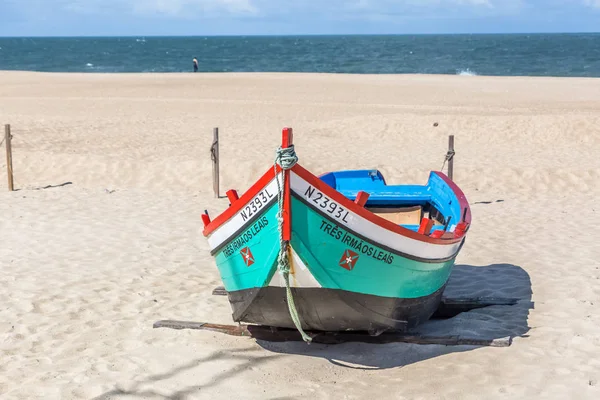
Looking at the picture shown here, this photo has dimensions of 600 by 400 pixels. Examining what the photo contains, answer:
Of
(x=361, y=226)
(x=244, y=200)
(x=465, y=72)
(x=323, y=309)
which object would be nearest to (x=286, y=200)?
(x=244, y=200)

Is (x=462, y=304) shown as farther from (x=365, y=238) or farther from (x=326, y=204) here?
(x=326, y=204)

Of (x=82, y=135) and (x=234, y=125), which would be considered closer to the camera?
(x=82, y=135)

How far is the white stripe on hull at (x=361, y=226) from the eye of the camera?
A: 5570mm

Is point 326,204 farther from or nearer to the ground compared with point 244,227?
farther from the ground

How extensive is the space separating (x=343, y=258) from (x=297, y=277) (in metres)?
0.39

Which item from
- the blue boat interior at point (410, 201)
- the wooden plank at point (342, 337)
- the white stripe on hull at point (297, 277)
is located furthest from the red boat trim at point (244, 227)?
the blue boat interior at point (410, 201)

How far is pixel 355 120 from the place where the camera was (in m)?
20.0

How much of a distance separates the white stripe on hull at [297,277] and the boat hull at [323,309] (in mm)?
47

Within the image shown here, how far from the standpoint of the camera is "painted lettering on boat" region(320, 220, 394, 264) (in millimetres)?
5680

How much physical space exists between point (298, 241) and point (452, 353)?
1816 mm

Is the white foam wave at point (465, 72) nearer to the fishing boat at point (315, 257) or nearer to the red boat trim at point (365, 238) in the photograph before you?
the fishing boat at point (315, 257)

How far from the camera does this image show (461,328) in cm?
709

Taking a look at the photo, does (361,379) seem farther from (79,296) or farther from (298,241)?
(79,296)

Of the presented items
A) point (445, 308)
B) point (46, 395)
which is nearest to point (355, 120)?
point (445, 308)
